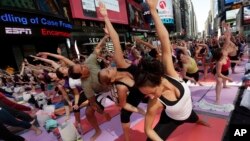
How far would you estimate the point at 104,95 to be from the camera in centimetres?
422

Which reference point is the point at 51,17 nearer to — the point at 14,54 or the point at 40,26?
the point at 40,26

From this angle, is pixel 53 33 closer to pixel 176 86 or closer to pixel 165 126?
pixel 165 126

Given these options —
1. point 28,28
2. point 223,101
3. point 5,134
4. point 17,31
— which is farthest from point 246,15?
point 5,134

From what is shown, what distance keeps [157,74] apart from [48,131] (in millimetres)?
3473

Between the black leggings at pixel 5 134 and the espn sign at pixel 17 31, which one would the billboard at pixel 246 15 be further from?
the black leggings at pixel 5 134

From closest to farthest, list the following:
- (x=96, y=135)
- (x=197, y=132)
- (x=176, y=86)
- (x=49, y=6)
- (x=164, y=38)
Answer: (x=176, y=86)
(x=164, y=38)
(x=197, y=132)
(x=96, y=135)
(x=49, y=6)

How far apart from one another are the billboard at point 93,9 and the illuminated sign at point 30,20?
3189 millimetres

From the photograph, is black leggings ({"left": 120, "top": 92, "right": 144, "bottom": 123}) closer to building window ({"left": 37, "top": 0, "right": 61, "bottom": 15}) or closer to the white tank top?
the white tank top

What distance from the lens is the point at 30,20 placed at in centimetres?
1409

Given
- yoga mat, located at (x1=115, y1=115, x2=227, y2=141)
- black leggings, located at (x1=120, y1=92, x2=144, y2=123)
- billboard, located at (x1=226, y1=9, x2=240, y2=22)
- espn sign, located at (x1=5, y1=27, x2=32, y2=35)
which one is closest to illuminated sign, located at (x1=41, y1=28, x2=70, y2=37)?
espn sign, located at (x1=5, y1=27, x2=32, y2=35)

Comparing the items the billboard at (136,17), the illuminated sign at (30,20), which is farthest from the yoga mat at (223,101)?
the billboard at (136,17)

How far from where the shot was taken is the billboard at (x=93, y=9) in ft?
65.8

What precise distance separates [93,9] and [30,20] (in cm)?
928

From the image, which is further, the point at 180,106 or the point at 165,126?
the point at 165,126
